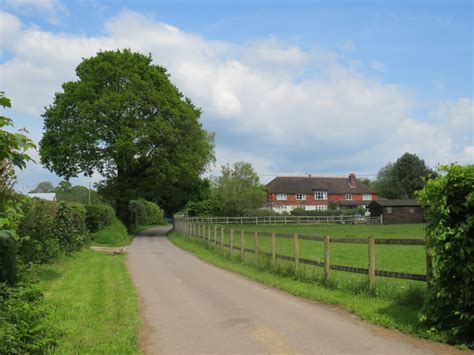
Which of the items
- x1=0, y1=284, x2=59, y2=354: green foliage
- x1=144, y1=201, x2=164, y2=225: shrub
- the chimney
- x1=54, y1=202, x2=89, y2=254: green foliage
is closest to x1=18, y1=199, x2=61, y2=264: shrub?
x1=54, y1=202, x2=89, y2=254: green foliage

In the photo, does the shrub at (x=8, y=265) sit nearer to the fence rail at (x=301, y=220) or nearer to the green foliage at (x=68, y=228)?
the green foliage at (x=68, y=228)

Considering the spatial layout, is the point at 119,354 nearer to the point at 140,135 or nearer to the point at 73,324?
the point at 73,324

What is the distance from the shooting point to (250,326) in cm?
859

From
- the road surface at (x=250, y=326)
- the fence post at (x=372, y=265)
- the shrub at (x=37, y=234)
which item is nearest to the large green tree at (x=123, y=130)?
the shrub at (x=37, y=234)

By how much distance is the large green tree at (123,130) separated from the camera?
138 feet

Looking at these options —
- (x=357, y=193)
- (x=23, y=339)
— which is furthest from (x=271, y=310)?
(x=357, y=193)

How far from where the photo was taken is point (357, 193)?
113m

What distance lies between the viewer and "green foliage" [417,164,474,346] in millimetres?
7359

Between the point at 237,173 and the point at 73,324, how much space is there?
69280 mm

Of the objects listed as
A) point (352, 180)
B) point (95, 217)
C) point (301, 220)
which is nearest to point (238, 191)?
point (301, 220)

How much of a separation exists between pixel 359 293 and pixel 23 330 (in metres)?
6.94

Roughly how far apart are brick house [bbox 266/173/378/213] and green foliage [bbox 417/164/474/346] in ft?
305

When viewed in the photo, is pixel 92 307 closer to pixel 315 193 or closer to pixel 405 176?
pixel 405 176

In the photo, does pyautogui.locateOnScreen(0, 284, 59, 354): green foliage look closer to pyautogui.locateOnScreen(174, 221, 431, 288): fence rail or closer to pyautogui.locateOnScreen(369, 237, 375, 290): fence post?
pyautogui.locateOnScreen(174, 221, 431, 288): fence rail
